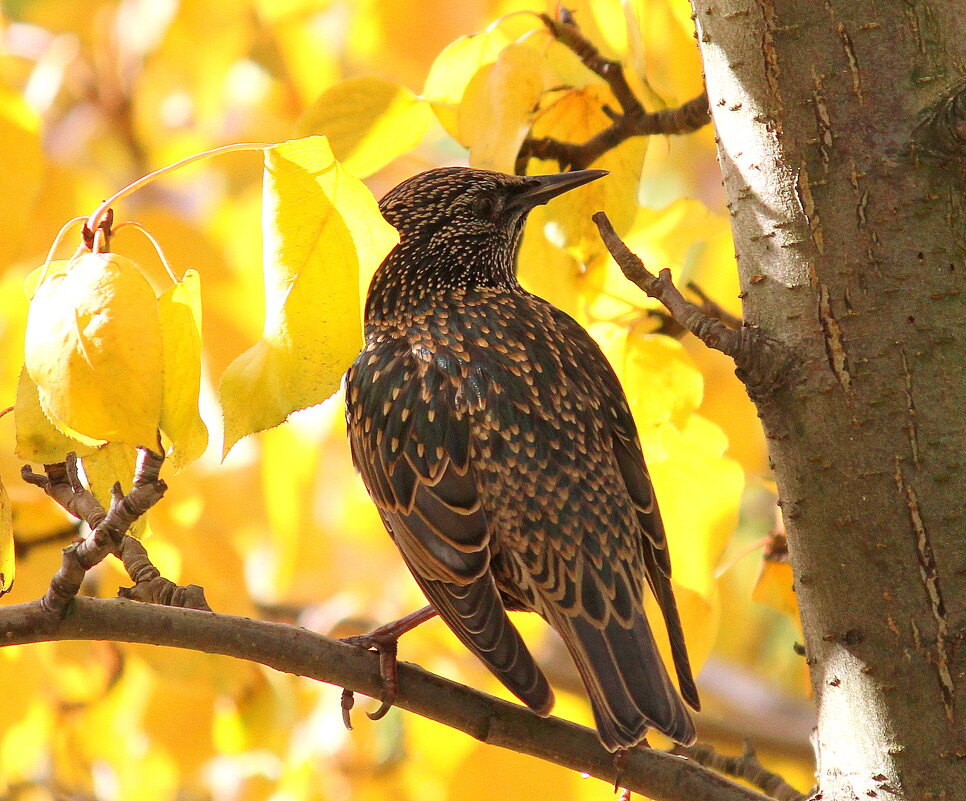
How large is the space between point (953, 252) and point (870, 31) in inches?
13.7

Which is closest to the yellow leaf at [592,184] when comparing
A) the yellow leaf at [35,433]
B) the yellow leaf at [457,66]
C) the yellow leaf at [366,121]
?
the yellow leaf at [457,66]

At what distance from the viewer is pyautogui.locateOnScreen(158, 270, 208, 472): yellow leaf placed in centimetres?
128

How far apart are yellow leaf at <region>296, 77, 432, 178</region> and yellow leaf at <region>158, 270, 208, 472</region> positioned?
792 millimetres

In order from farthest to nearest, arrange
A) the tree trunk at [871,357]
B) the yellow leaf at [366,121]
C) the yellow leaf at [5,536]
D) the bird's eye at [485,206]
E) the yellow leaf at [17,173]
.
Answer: the bird's eye at [485,206] < the yellow leaf at [366,121] < the yellow leaf at [17,173] < the tree trunk at [871,357] < the yellow leaf at [5,536]

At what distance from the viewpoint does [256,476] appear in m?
3.34

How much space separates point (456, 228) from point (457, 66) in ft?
2.96

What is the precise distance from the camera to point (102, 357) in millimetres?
1177

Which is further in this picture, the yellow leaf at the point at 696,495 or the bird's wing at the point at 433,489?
the bird's wing at the point at 433,489

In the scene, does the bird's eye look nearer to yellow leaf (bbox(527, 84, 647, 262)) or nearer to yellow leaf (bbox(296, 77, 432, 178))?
yellow leaf (bbox(527, 84, 647, 262))

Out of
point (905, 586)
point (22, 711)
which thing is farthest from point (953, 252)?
point (22, 711)

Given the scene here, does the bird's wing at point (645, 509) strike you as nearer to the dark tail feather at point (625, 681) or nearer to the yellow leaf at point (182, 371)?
the dark tail feather at point (625, 681)

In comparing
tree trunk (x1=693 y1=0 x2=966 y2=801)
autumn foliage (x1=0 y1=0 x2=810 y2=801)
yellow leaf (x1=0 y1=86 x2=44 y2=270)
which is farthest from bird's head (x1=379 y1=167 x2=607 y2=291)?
tree trunk (x1=693 y1=0 x2=966 y2=801)

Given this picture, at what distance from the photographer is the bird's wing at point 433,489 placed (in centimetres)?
222

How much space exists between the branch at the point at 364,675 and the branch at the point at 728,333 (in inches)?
24.7
